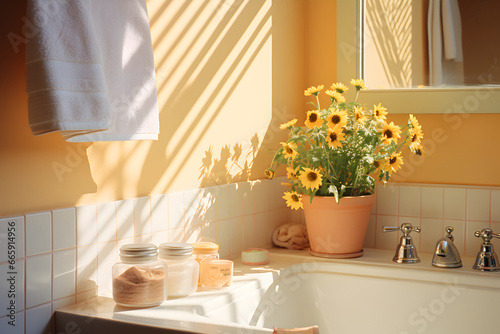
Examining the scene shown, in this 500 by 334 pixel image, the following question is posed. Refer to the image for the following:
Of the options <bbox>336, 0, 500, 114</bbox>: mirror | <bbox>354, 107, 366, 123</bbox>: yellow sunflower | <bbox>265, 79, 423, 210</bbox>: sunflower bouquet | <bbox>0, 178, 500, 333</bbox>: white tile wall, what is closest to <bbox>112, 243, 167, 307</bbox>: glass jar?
<bbox>0, 178, 500, 333</bbox>: white tile wall

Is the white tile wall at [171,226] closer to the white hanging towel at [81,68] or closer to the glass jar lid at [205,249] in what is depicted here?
the glass jar lid at [205,249]

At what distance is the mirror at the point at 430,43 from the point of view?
2.12 metres

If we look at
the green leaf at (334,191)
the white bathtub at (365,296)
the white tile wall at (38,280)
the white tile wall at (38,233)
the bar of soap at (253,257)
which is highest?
the green leaf at (334,191)

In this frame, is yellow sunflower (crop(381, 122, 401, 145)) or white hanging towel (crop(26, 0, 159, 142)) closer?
white hanging towel (crop(26, 0, 159, 142))

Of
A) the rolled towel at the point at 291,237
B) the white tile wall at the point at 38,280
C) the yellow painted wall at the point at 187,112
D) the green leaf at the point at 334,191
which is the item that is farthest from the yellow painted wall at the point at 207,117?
the green leaf at the point at 334,191

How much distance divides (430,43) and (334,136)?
2.09 feet

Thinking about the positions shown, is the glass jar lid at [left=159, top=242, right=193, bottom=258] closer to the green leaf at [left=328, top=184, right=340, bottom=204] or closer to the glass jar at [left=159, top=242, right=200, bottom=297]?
the glass jar at [left=159, top=242, right=200, bottom=297]

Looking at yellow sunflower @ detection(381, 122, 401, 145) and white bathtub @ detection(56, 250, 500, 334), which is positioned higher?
yellow sunflower @ detection(381, 122, 401, 145)

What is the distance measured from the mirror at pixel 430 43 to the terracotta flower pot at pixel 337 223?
563 millimetres

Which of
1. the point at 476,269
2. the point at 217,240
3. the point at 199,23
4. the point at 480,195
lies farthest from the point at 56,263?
the point at 480,195

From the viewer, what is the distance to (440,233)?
2.20 meters

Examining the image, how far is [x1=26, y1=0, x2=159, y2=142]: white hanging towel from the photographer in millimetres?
1134

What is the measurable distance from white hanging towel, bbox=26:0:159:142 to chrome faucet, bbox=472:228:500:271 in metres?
1.27

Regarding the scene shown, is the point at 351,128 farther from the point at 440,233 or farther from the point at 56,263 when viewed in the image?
the point at 56,263
